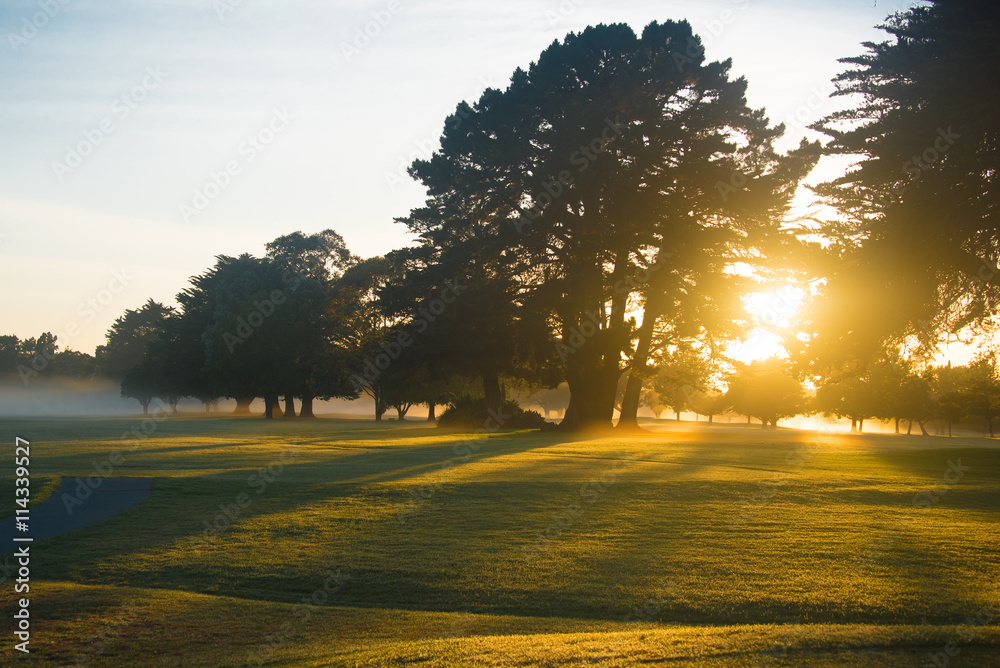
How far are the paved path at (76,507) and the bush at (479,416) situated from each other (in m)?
33.8

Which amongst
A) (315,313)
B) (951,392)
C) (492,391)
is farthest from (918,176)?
(951,392)

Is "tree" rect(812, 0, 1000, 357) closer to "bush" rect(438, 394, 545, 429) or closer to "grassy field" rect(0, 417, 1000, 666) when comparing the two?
"grassy field" rect(0, 417, 1000, 666)

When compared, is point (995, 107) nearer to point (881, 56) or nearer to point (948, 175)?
point (948, 175)

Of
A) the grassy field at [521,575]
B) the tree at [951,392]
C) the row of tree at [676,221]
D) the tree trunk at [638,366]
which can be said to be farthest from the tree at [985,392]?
the grassy field at [521,575]

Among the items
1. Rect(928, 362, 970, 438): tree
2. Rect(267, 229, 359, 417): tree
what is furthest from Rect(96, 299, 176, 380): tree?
Rect(928, 362, 970, 438): tree

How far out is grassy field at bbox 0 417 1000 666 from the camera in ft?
19.6

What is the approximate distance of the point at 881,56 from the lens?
1576 centimetres

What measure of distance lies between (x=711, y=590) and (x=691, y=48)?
121 feet

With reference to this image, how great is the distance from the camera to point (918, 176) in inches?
600

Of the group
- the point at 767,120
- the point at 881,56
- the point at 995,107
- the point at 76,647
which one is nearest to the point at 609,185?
the point at 767,120

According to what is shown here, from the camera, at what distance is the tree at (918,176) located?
14.0 meters

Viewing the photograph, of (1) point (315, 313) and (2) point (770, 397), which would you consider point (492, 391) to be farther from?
(2) point (770, 397)

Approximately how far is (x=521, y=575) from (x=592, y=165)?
98.0 feet

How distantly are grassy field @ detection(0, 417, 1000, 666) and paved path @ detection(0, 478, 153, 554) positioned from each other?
1.27ft
